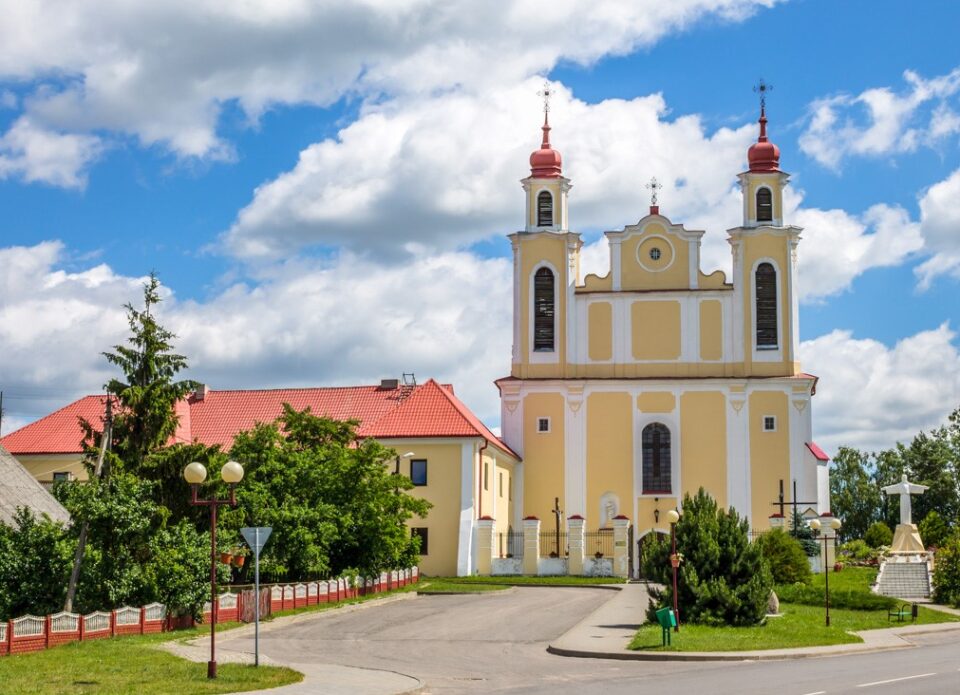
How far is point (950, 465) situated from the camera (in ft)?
301

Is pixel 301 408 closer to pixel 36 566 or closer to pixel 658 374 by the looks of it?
pixel 658 374

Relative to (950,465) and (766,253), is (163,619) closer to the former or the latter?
(766,253)

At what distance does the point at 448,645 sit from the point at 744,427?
109 ft

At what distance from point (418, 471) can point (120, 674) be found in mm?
33860

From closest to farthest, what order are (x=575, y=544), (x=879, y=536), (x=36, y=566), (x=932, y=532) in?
(x=36, y=566) < (x=575, y=544) < (x=932, y=532) < (x=879, y=536)

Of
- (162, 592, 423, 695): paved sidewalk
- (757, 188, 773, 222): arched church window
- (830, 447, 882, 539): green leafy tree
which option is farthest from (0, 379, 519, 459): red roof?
(830, 447, 882, 539): green leafy tree

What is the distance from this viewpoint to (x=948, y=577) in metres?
40.7

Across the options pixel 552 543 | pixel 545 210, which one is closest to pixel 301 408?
pixel 552 543

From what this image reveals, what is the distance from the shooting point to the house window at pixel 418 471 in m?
55.0

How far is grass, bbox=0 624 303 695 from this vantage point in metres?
20.1

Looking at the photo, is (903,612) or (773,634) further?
(903,612)

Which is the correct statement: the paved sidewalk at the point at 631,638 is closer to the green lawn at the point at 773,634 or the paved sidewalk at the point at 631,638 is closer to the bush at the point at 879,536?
the green lawn at the point at 773,634

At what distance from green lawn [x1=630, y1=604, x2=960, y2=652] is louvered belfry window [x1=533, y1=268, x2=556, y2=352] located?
27.1 meters

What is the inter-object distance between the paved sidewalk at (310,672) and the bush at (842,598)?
16.6 m
